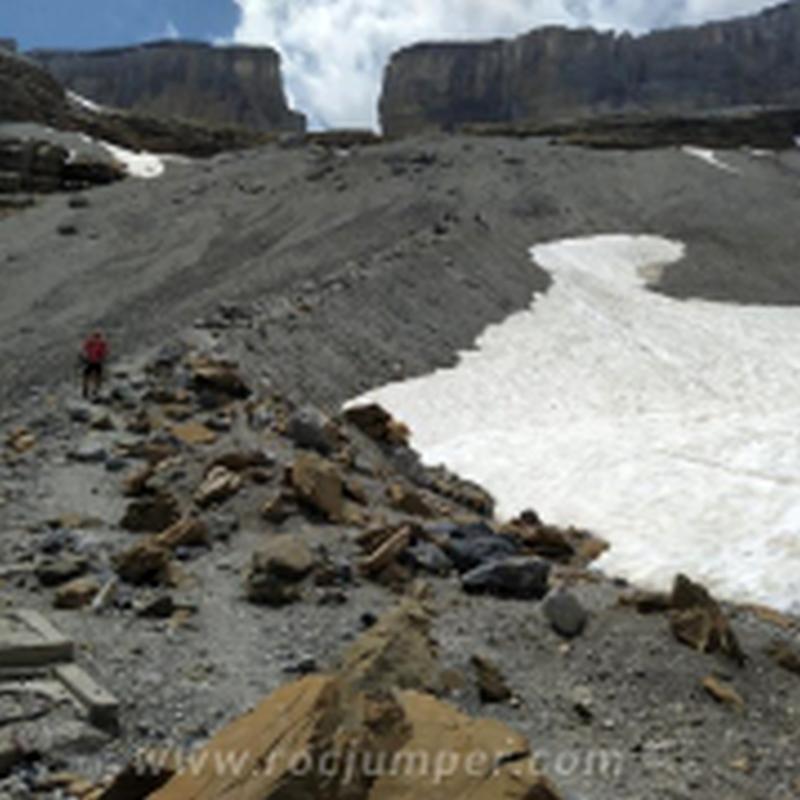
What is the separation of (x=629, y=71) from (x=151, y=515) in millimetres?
130358

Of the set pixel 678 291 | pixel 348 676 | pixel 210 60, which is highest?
pixel 210 60

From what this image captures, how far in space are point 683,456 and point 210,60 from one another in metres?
138

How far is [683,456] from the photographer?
14.6 meters

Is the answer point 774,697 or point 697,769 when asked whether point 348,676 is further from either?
point 774,697

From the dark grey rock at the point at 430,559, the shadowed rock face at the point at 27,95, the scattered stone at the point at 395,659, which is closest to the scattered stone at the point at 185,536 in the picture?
the dark grey rock at the point at 430,559

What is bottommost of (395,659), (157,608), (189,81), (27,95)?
(157,608)

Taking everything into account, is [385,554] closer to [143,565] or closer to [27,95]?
[143,565]

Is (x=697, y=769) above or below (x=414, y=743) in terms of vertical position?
below

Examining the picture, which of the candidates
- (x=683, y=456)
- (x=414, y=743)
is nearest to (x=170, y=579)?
(x=414, y=743)

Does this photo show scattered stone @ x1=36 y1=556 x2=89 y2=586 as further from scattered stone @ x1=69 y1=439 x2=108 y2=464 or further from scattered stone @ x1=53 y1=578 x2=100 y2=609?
scattered stone @ x1=69 y1=439 x2=108 y2=464

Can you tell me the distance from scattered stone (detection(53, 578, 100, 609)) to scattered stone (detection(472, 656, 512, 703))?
3.17 metres

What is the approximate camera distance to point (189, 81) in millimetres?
143125

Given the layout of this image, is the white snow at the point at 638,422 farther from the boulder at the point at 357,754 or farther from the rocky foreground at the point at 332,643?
the boulder at the point at 357,754

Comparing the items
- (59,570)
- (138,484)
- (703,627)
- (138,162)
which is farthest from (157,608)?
(138,162)
